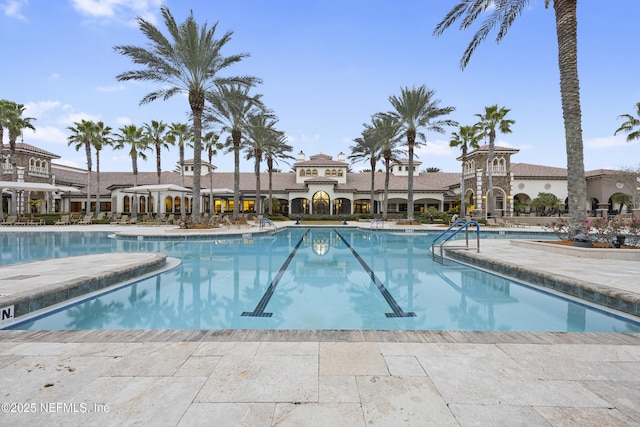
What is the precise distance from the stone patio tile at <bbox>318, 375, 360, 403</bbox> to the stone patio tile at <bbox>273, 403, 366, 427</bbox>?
7 centimetres

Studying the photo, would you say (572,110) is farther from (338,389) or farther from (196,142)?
(196,142)

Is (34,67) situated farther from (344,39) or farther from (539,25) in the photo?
(539,25)

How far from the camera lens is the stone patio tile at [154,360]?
2.66 metres

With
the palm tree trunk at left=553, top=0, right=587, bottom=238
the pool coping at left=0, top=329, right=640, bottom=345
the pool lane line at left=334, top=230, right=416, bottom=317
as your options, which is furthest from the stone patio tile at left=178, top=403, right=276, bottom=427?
the palm tree trunk at left=553, top=0, right=587, bottom=238

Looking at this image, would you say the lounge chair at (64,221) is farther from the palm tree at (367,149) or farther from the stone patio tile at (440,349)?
the stone patio tile at (440,349)

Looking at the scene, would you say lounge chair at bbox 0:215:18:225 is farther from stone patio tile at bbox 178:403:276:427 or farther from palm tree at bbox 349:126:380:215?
stone patio tile at bbox 178:403:276:427

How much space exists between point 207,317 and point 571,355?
196 inches

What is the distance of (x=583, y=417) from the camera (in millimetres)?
2041

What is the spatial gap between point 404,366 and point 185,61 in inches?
789

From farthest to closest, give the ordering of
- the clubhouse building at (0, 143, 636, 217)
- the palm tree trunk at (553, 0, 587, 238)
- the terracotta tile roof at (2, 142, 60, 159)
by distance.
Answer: the clubhouse building at (0, 143, 636, 217) < the terracotta tile roof at (2, 142, 60, 159) < the palm tree trunk at (553, 0, 587, 238)

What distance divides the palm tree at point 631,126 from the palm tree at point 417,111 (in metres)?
15.7

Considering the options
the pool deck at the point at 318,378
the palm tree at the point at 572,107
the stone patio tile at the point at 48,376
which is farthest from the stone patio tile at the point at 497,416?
the palm tree at the point at 572,107

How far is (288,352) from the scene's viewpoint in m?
3.11

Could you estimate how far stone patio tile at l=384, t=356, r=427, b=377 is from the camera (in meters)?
2.66
